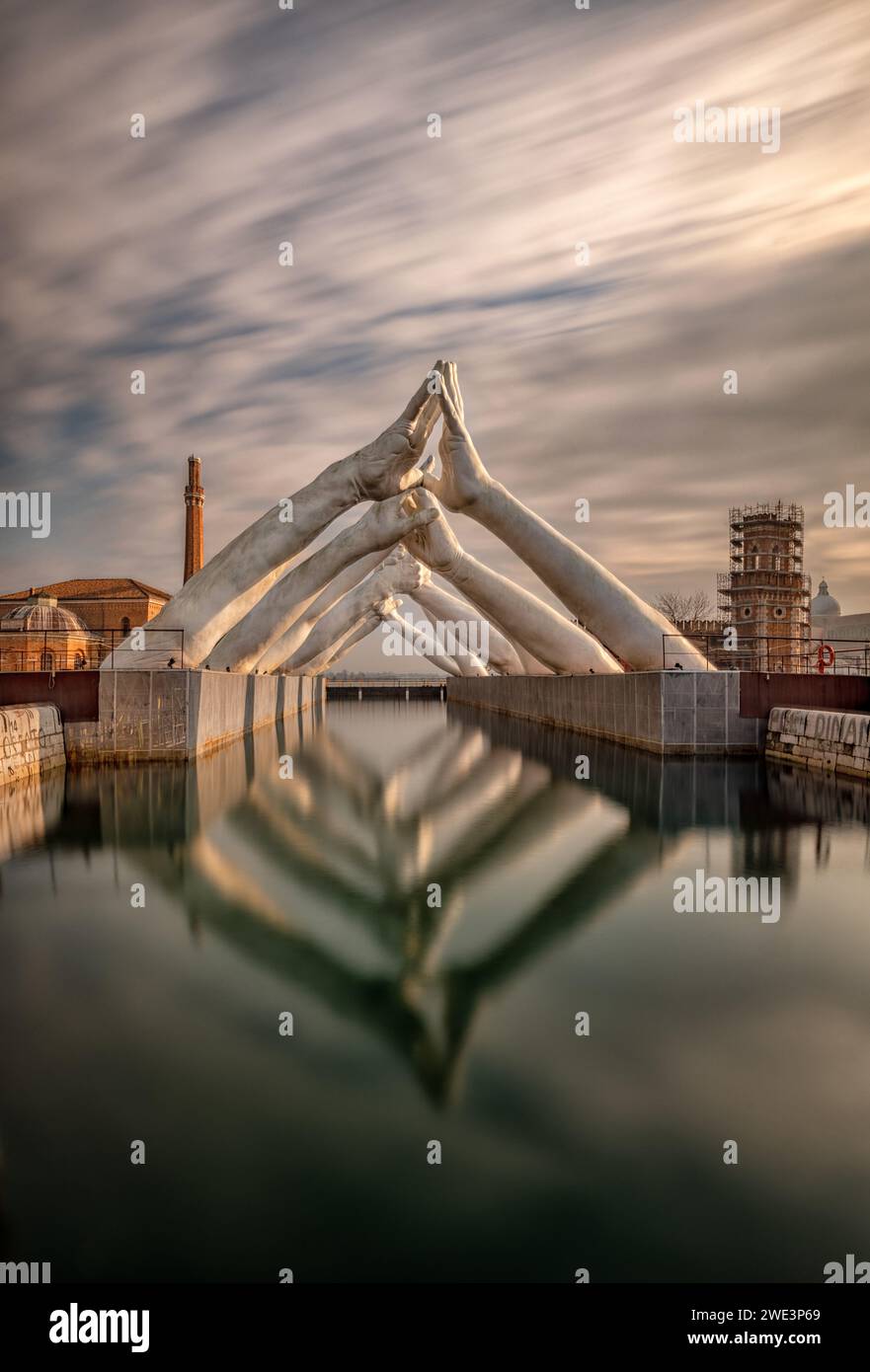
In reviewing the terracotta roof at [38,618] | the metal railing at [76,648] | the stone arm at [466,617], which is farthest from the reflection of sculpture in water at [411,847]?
the terracotta roof at [38,618]

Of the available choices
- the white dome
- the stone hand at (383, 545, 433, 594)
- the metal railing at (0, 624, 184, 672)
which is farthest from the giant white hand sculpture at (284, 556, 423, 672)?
the white dome

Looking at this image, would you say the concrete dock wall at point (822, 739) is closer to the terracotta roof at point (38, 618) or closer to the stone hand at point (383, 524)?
the stone hand at point (383, 524)

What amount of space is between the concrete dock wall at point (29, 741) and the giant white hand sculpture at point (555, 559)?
821cm

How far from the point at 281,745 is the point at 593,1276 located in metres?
15.0

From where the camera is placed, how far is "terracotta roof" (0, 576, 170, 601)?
5744cm

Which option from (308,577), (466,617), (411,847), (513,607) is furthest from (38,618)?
(411,847)

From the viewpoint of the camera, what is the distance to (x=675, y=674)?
1312cm

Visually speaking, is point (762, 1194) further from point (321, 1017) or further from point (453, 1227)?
point (321, 1017)

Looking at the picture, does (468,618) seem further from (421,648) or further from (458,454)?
(458,454)

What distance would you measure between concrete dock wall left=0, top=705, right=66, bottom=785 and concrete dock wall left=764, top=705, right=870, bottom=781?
914 centimetres

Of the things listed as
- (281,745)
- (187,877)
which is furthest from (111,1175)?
(281,745)

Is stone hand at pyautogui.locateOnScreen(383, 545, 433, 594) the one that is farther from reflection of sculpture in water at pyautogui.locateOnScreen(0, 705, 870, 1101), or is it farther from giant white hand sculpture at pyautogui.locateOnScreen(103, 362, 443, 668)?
reflection of sculpture in water at pyautogui.locateOnScreen(0, 705, 870, 1101)

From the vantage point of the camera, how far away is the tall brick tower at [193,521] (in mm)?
46469

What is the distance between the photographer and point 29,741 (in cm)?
1007
